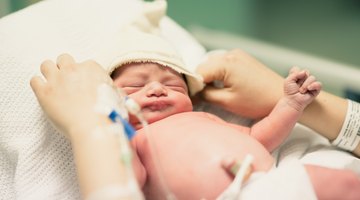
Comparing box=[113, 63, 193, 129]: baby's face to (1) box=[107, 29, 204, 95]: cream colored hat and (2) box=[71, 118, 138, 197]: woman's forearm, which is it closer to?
(1) box=[107, 29, 204, 95]: cream colored hat

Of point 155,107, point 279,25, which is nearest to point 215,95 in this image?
point 155,107

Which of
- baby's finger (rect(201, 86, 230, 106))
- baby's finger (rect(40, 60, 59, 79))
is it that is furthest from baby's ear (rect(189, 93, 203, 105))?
baby's finger (rect(40, 60, 59, 79))

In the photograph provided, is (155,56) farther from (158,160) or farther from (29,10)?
(29,10)

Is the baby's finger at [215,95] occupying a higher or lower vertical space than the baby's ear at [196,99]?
higher

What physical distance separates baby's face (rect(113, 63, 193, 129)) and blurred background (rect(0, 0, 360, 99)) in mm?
755

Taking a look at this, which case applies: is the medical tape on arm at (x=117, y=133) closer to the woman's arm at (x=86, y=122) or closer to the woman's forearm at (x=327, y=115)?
the woman's arm at (x=86, y=122)

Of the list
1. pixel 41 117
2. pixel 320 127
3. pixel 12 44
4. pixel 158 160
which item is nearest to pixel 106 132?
pixel 158 160

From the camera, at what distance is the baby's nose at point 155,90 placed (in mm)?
954

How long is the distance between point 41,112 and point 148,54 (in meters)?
0.28

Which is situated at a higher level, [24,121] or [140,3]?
[140,3]

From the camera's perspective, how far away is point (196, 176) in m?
0.81

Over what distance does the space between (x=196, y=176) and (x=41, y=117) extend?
1.29 ft

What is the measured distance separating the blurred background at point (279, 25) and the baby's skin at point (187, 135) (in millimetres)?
732

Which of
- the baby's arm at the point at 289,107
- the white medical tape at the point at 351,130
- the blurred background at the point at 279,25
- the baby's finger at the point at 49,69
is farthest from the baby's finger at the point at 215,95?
the blurred background at the point at 279,25
